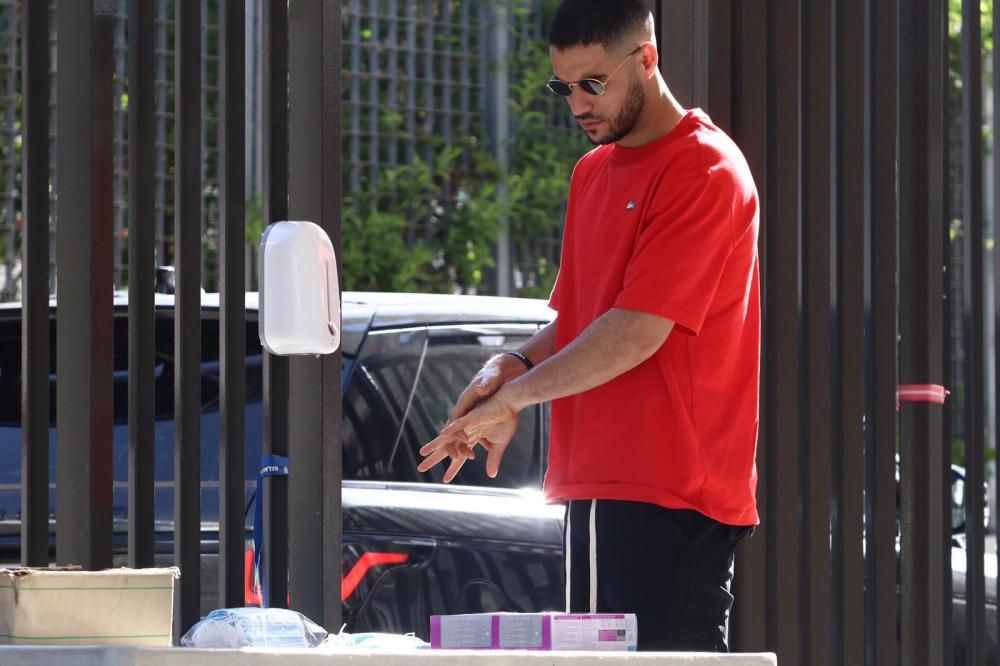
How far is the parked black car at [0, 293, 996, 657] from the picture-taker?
3801mm

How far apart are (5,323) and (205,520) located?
2.78ft

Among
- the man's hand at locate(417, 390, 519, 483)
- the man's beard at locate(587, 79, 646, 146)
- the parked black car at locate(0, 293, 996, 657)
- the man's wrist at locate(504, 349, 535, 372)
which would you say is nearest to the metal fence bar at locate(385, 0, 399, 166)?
the parked black car at locate(0, 293, 996, 657)

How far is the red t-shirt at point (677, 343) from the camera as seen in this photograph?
275 centimetres

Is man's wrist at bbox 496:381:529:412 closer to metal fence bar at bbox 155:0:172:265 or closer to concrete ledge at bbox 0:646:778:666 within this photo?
concrete ledge at bbox 0:646:778:666

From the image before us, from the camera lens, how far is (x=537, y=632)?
7.25 ft

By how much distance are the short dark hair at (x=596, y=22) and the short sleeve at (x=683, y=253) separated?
Answer: 13.8 inches

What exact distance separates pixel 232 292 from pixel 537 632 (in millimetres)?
1174

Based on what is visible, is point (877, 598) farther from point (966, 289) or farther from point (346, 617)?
point (346, 617)

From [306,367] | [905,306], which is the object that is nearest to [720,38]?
[905,306]

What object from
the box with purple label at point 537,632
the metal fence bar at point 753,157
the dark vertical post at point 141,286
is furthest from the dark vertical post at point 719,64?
the box with purple label at point 537,632

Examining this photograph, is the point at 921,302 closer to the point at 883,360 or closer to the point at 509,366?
the point at 883,360

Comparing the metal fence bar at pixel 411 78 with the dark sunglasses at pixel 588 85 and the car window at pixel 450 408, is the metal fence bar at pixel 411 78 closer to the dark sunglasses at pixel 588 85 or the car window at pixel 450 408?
the car window at pixel 450 408

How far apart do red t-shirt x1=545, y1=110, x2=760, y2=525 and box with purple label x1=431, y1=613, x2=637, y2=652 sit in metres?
0.54

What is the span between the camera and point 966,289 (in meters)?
4.06
